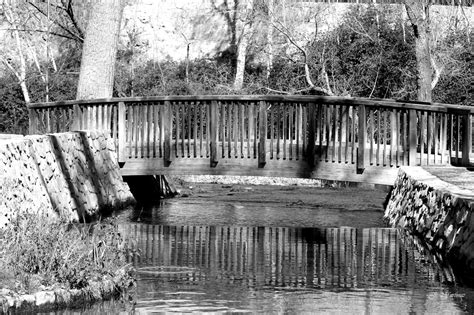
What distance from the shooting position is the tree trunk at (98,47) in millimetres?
22875

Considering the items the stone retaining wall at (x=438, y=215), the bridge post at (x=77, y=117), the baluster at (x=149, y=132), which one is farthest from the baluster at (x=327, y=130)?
the bridge post at (x=77, y=117)

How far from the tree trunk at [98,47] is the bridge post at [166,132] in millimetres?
2179

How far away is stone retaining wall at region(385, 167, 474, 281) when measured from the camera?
1186 centimetres

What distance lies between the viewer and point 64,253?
1000 cm

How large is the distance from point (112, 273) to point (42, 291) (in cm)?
92

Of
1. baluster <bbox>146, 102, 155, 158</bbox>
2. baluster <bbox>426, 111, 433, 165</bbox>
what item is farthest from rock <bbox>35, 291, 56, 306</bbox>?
baluster <bbox>146, 102, 155, 158</bbox>

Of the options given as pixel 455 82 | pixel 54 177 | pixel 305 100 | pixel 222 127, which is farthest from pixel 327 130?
pixel 455 82

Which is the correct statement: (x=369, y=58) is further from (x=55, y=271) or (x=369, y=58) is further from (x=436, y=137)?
(x=55, y=271)

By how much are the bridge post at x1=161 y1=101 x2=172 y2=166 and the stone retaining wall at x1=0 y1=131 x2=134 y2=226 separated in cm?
93

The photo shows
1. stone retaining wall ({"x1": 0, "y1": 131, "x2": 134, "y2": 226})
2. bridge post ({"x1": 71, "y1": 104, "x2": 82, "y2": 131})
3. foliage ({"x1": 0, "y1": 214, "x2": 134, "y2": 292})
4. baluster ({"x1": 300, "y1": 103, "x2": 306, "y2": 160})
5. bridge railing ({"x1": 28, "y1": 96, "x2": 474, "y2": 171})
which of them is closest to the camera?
foliage ({"x1": 0, "y1": 214, "x2": 134, "y2": 292})

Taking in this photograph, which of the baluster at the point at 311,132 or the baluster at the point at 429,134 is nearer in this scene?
the baluster at the point at 429,134

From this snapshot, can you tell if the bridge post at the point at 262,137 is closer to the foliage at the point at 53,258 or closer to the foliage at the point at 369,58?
the foliage at the point at 53,258

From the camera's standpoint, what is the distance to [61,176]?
1739cm

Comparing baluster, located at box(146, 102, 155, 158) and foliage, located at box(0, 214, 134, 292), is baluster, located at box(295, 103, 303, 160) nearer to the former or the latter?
baluster, located at box(146, 102, 155, 158)
